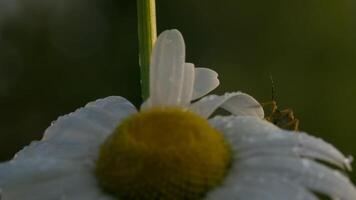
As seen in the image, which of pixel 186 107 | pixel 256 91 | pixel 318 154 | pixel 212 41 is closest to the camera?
pixel 318 154

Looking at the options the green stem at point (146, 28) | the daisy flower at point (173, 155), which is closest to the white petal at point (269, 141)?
the daisy flower at point (173, 155)

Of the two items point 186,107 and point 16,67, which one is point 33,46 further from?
point 186,107

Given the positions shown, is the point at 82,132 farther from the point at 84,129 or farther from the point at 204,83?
the point at 204,83

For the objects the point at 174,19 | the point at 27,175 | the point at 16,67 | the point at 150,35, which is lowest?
the point at 16,67

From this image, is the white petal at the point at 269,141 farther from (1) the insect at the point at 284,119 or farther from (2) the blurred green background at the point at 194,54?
(2) the blurred green background at the point at 194,54

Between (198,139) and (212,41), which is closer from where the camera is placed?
(198,139)

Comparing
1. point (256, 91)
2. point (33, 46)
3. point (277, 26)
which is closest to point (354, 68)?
point (277, 26)

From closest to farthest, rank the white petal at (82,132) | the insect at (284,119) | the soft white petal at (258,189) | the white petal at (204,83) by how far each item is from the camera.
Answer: the soft white petal at (258,189) → the white petal at (82,132) → the white petal at (204,83) → the insect at (284,119)

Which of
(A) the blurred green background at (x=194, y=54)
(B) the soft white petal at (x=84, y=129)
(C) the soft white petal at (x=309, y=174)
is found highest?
(C) the soft white petal at (x=309, y=174)

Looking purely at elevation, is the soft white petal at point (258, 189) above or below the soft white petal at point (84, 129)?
above
